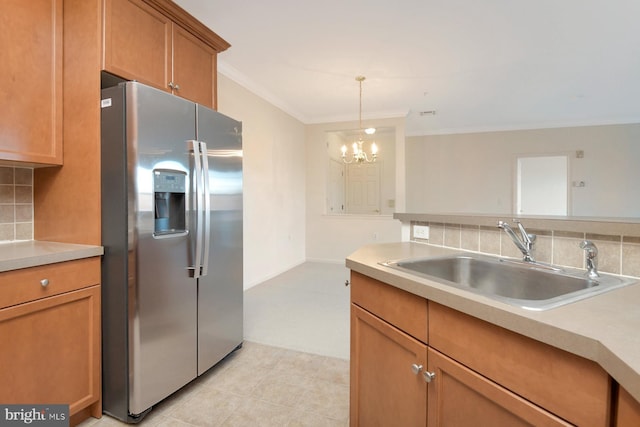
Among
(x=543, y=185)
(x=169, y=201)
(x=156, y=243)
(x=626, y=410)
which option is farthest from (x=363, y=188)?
(x=626, y=410)

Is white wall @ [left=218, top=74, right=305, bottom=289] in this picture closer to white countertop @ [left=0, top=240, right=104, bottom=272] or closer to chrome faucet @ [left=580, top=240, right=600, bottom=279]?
white countertop @ [left=0, top=240, right=104, bottom=272]

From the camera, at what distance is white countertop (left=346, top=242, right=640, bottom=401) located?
1.69 ft

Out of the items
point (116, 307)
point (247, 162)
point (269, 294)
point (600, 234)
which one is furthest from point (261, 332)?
point (600, 234)

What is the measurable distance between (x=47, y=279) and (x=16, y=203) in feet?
2.42

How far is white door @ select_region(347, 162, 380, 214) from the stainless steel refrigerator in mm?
5584

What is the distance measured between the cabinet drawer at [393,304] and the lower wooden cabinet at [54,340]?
A: 4.35ft

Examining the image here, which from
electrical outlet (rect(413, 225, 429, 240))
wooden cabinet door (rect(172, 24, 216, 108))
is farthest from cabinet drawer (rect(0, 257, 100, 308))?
electrical outlet (rect(413, 225, 429, 240))

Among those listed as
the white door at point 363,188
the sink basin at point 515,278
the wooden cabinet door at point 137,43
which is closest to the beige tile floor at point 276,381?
the sink basin at point 515,278

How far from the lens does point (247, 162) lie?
376 centimetres

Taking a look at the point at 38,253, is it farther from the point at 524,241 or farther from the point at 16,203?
the point at 524,241

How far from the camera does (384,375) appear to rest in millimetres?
1139

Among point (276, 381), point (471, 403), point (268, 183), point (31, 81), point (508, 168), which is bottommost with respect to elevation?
point (276, 381)

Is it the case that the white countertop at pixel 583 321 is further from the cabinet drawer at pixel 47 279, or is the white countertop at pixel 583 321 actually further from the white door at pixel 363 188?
the white door at pixel 363 188

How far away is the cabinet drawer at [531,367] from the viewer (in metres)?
0.58
